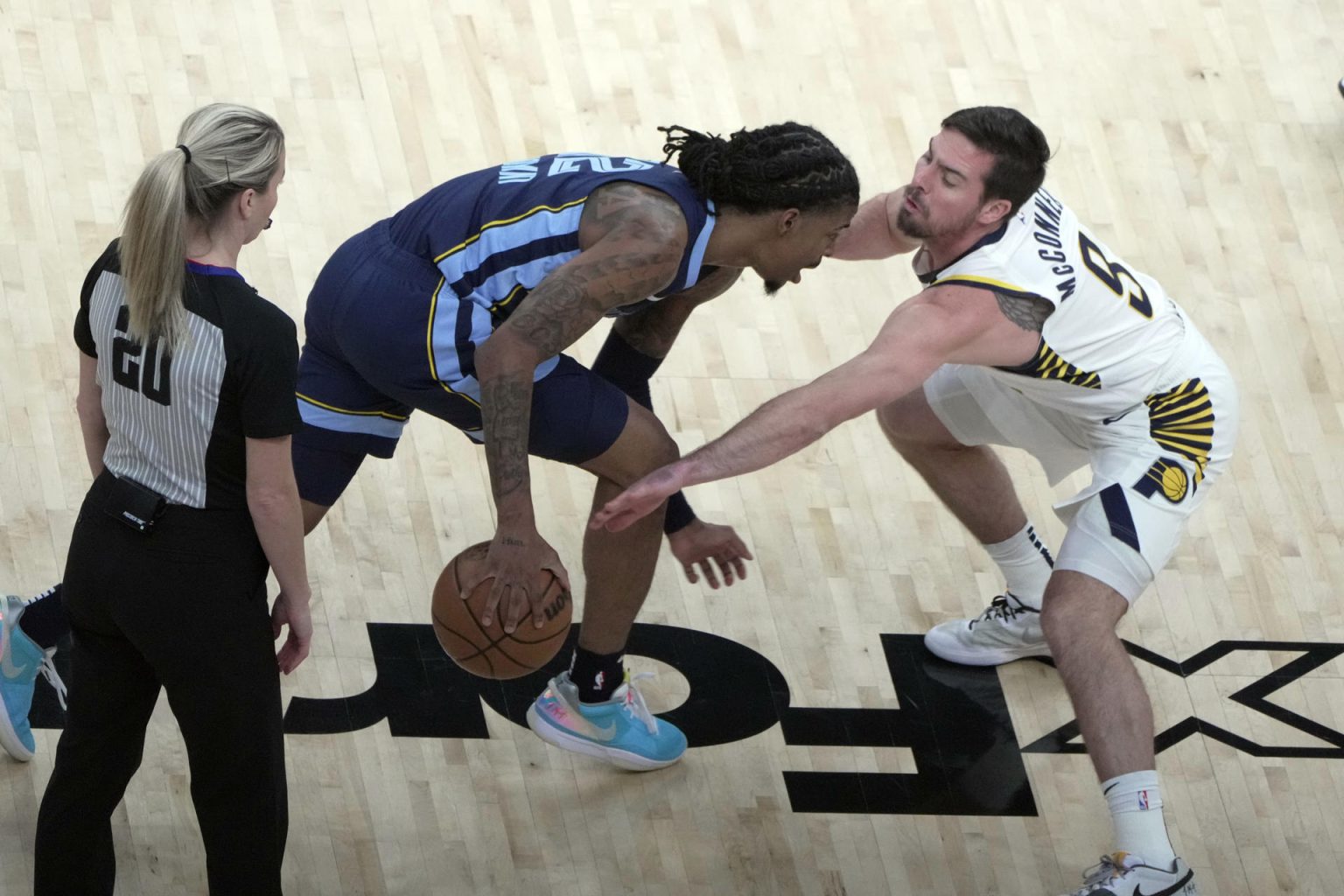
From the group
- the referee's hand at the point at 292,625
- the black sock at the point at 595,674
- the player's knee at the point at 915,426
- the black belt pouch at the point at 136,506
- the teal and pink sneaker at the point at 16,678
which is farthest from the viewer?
the player's knee at the point at 915,426

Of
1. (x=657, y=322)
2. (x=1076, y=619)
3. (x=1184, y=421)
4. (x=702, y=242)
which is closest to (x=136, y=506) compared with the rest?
(x=702, y=242)

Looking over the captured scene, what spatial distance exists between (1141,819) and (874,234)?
1535 mm

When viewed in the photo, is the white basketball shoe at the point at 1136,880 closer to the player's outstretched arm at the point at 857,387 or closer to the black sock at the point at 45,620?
the player's outstretched arm at the point at 857,387

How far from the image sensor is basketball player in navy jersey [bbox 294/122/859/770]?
3035 mm

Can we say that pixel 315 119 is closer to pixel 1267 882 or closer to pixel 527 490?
pixel 527 490

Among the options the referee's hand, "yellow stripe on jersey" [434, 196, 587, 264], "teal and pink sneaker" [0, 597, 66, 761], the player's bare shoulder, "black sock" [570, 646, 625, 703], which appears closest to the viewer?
the referee's hand

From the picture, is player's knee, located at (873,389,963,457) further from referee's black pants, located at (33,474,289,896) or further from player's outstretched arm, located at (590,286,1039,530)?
referee's black pants, located at (33,474,289,896)

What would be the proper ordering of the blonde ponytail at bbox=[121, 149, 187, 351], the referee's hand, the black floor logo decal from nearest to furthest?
the blonde ponytail at bbox=[121, 149, 187, 351]
the referee's hand
the black floor logo decal

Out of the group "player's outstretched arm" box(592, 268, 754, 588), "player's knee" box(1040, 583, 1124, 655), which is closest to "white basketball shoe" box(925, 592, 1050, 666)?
"player's knee" box(1040, 583, 1124, 655)

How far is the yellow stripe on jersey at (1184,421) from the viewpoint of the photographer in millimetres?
3719

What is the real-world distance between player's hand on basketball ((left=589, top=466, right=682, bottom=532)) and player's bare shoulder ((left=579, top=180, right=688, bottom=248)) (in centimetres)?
45

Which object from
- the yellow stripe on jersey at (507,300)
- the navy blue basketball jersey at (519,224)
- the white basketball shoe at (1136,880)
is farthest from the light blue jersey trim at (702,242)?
the white basketball shoe at (1136,880)

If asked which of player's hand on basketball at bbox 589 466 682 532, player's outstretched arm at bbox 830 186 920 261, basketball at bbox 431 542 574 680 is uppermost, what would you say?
player's outstretched arm at bbox 830 186 920 261

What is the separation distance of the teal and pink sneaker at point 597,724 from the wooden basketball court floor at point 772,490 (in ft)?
0.34
